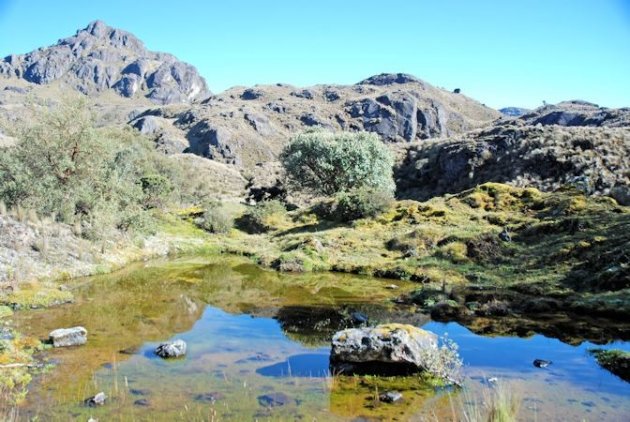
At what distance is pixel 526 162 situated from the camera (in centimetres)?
6316

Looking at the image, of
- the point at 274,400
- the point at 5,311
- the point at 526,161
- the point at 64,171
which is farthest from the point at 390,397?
the point at 526,161

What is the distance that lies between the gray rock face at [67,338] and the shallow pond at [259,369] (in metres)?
0.41

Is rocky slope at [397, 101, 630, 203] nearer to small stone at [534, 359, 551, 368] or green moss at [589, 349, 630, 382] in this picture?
green moss at [589, 349, 630, 382]

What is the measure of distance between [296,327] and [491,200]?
30.6 meters

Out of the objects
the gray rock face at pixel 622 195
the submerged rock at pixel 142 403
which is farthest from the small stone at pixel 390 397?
the gray rock face at pixel 622 195

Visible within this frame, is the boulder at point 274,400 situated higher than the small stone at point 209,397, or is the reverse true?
the small stone at point 209,397

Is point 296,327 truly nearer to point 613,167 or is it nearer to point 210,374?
point 210,374

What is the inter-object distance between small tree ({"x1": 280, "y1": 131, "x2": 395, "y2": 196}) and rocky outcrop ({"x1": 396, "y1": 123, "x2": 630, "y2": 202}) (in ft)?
57.0

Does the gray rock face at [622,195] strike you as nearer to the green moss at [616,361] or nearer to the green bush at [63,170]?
the green moss at [616,361]

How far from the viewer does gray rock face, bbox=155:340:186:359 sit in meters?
14.2

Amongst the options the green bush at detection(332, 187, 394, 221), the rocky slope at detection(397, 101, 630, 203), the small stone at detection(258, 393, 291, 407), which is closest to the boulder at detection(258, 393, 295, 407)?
the small stone at detection(258, 393, 291, 407)

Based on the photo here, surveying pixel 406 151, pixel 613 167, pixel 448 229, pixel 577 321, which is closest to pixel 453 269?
pixel 448 229

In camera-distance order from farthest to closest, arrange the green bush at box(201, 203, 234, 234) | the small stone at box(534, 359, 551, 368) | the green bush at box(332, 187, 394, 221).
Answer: the green bush at box(201, 203, 234, 234) → the green bush at box(332, 187, 394, 221) → the small stone at box(534, 359, 551, 368)

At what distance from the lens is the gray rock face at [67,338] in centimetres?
1466
